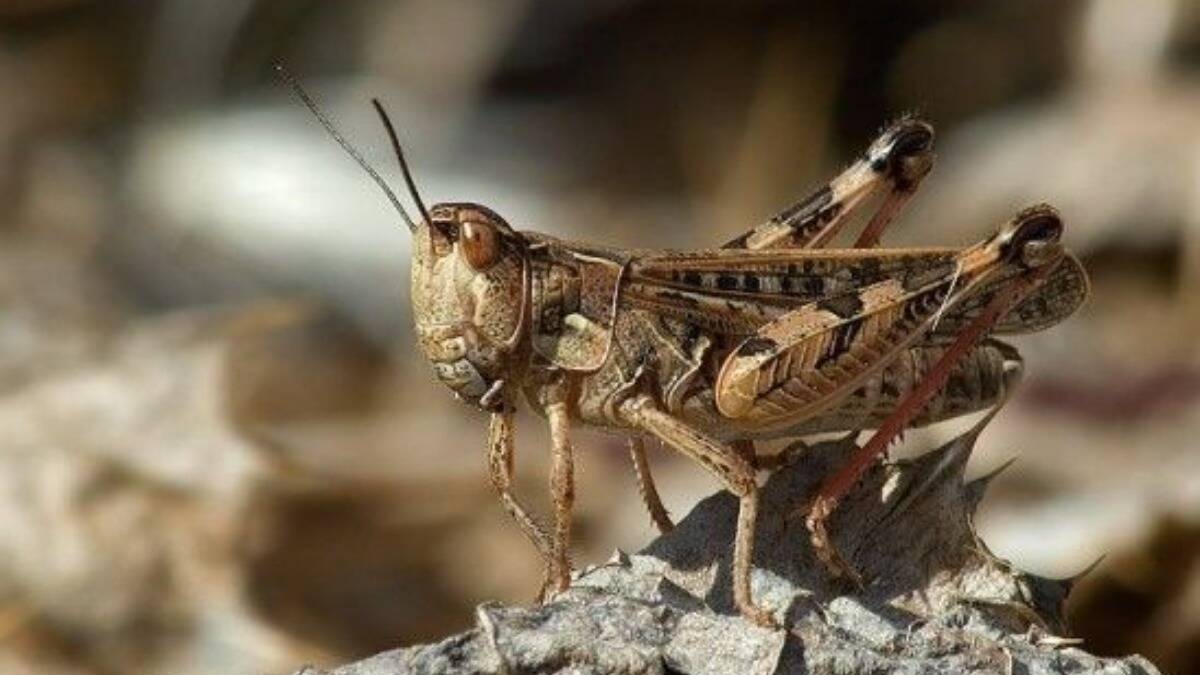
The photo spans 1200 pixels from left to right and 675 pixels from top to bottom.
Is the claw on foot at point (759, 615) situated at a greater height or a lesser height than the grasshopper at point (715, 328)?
lesser

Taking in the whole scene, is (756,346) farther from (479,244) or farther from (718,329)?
(479,244)

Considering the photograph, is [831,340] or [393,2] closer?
[831,340]

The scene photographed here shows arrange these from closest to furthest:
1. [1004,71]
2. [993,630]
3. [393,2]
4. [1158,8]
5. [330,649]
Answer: [993,630] < [330,649] < [1158,8] < [1004,71] < [393,2]

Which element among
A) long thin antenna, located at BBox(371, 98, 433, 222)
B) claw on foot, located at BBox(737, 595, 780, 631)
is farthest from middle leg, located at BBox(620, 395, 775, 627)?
long thin antenna, located at BBox(371, 98, 433, 222)

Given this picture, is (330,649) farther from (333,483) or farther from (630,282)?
(630,282)

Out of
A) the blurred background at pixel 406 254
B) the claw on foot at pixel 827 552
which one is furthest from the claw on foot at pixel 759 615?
the blurred background at pixel 406 254

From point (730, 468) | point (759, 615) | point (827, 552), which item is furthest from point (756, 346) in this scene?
point (759, 615)

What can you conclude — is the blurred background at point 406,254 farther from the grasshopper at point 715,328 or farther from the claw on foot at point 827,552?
the claw on foot at point 827,552

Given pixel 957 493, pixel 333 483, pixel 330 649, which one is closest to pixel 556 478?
pixel 957 493
